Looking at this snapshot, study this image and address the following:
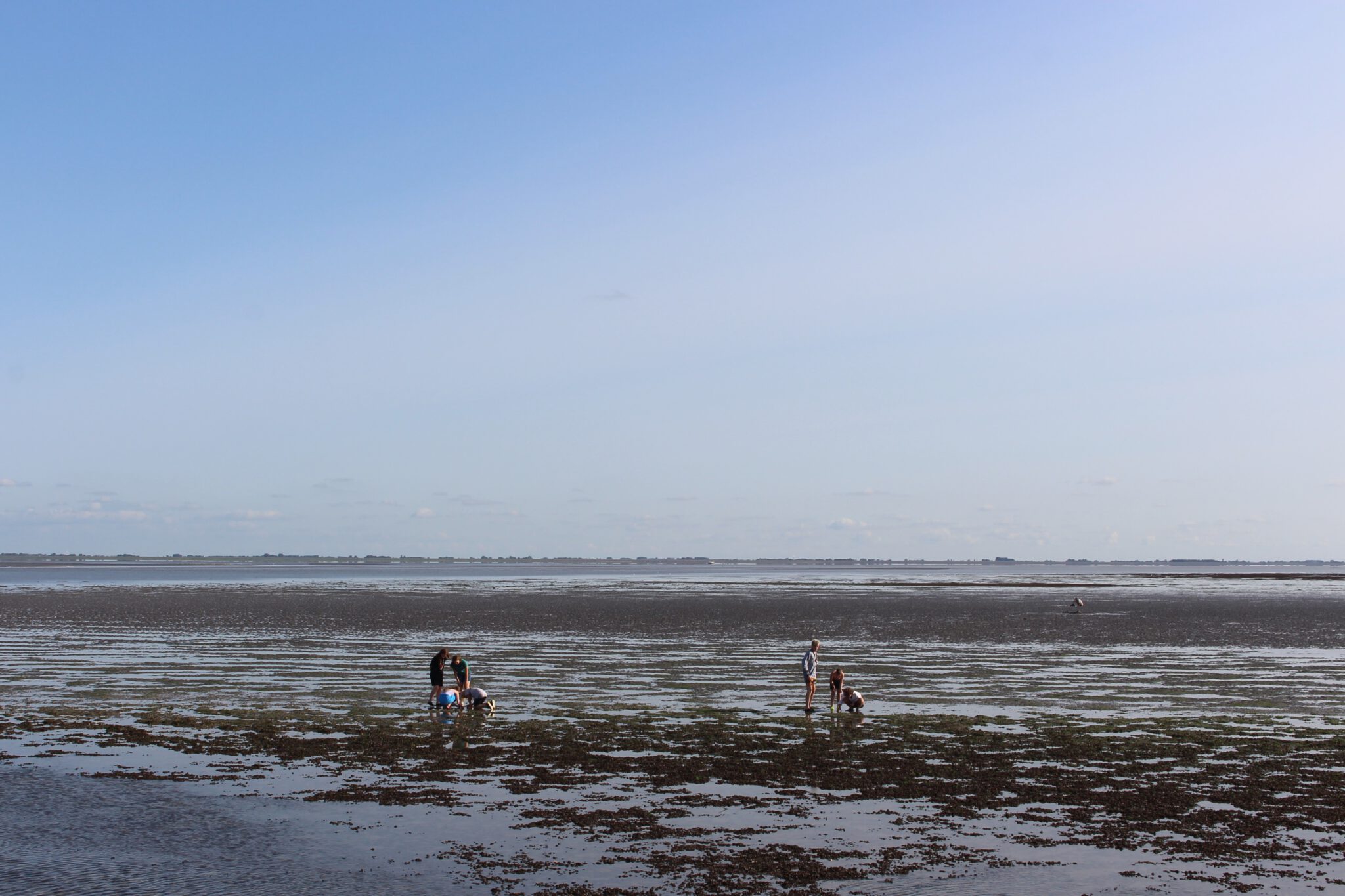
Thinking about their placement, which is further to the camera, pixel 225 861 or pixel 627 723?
pixel 627 723

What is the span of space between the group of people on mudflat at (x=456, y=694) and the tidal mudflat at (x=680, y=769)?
520mm

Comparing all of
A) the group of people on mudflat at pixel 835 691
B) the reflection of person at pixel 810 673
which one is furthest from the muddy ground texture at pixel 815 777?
the reflection of person at pixel 810 673

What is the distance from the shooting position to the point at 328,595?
9488 centimetres

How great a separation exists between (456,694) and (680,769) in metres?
8.89

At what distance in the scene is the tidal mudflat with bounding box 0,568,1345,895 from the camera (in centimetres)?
1455

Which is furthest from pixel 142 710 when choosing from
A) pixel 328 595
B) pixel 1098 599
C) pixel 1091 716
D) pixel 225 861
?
Result: pixel 1098 599

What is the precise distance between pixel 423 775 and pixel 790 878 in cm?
847

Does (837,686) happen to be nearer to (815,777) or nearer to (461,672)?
(815,777)

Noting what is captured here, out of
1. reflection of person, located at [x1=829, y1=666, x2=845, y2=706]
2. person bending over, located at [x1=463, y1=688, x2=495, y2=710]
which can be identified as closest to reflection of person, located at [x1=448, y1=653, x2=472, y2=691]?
person bending over, located at [x1=463, y1=688, x2=495, y2=710]

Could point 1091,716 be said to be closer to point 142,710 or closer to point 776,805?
point 776,805

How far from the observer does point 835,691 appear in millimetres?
28578

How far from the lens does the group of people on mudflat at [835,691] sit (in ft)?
91.5

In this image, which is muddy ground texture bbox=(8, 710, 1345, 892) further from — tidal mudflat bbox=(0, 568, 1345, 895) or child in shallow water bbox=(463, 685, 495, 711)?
child in shallow water bbox=(463, 685, 495, 711)

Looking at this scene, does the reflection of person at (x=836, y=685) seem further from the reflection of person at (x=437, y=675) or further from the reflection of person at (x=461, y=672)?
the reflection of person at (x=437, y=675)
